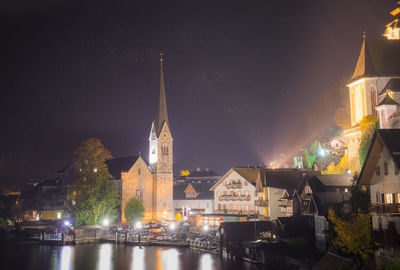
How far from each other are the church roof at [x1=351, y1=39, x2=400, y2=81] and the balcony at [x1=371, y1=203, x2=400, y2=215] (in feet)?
87.2

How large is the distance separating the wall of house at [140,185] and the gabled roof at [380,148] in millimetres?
59584

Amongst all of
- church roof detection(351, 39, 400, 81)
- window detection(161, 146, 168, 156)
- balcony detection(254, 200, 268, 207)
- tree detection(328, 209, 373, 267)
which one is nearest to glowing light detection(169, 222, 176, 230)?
window detection(161, 146, 168, 156)

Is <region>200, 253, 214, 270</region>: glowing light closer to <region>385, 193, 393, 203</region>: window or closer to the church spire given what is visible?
<region>385, 193, 393, 203</region>: window

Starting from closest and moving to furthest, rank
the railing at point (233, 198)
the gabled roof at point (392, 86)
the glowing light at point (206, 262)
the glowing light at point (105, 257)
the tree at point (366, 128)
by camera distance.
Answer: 1. the glowing light at point (206, 262)
2. the tree at point (366, 128)
3. the gabled roof at point (392, 86)
4. the glowing light at point (105, 257)
5. the railing at point (233, 198)

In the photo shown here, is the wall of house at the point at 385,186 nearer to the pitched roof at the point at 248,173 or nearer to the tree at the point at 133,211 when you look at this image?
the pitched roof at the point at 248,173

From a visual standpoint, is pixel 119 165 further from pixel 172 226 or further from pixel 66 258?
pixel 66 258

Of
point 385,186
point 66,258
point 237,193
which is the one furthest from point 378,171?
point 237,193

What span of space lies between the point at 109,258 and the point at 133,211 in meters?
→ 25.7

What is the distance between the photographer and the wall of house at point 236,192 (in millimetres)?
69625

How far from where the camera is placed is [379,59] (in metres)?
52.0

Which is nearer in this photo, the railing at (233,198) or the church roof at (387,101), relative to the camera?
the church roof at (387,101)

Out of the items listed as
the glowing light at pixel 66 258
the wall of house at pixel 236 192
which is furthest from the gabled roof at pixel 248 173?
the glowing light at pixel 66 258

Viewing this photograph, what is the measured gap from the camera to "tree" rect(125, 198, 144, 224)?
79.9 meters

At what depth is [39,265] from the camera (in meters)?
50.4
